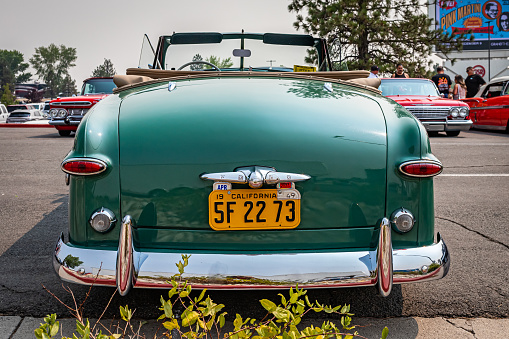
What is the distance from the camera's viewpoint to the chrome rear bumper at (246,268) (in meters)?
2.19

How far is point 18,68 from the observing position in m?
177

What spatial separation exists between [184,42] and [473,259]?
306 cm

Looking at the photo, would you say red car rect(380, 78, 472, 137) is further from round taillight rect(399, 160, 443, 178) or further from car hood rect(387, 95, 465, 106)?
round taillight rect(399, 160, 443, 178)

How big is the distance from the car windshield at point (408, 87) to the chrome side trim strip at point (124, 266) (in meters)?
11.2

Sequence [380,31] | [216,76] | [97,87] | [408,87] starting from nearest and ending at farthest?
[216,76]
[408,87]
[97,87]
[380,31]

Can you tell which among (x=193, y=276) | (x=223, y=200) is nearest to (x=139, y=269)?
(x=193, y=276)

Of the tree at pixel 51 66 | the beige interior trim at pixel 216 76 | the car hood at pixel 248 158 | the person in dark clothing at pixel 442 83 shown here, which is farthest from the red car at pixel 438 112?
the tree at pixel 51 66

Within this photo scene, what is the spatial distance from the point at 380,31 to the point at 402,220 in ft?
82.1

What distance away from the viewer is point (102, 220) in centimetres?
236

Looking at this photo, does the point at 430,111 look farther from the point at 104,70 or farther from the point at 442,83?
the point at 104,70

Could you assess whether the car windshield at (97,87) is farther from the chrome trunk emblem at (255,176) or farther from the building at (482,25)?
the building at (482,25)

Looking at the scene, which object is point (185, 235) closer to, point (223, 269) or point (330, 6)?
point (223, 269)

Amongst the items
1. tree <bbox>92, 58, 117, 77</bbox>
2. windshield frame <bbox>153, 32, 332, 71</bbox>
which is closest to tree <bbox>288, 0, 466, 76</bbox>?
windshield frame <bbox>153, 32, 332, 71</bbox>

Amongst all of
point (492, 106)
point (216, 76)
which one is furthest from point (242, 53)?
point (492, 106)
